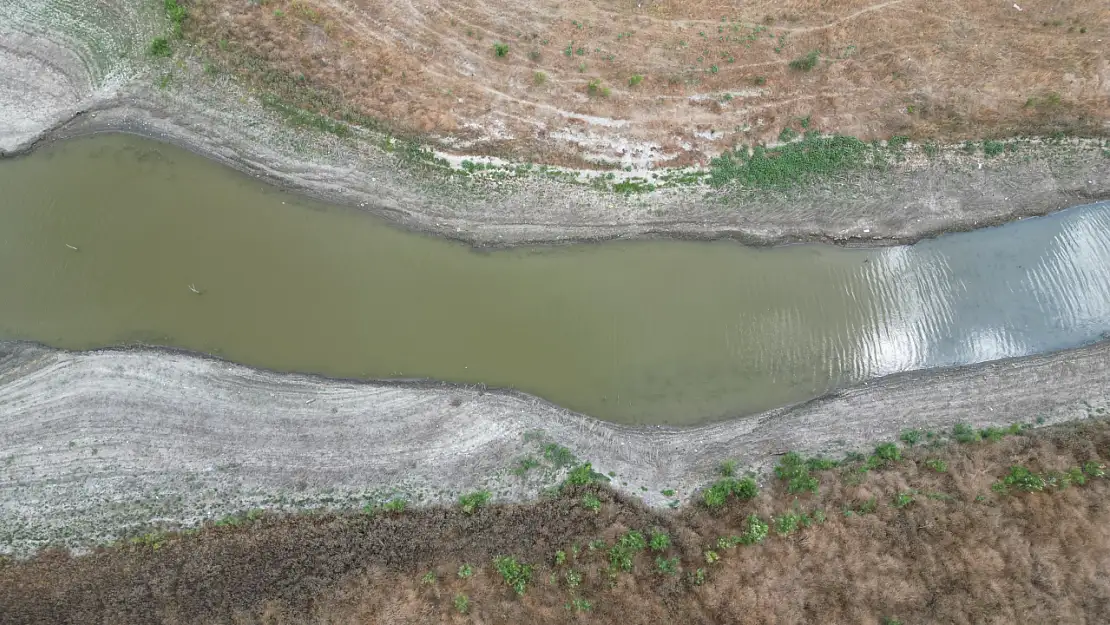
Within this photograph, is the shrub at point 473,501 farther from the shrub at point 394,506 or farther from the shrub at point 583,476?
the shrub at point 583,476

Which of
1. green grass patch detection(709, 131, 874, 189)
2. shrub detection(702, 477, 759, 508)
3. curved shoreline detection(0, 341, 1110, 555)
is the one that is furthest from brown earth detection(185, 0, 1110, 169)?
shrub detection(702, 477, 759, 508)

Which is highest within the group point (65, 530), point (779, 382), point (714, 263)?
point (714, 263)

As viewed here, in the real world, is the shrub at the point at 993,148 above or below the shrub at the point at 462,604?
above

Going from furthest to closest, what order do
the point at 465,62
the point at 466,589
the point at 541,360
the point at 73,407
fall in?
the point at 465,62
the point at 541,360
the point at 73,407
the point at 466,589

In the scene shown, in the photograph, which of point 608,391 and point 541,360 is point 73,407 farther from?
point 608,391

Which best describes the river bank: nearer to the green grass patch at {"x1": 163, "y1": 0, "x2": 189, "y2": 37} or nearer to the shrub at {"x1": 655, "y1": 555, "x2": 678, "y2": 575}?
the green grass patch at {"x1": 163, "y1": 0, "x2": 189, "y2": 37}

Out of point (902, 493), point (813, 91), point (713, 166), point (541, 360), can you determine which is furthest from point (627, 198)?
point (902, 493)

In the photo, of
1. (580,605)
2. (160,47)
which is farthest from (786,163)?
(160,47)

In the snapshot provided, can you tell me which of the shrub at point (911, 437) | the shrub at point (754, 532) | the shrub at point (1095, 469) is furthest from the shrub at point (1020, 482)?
the shrub at point (754, 532)
